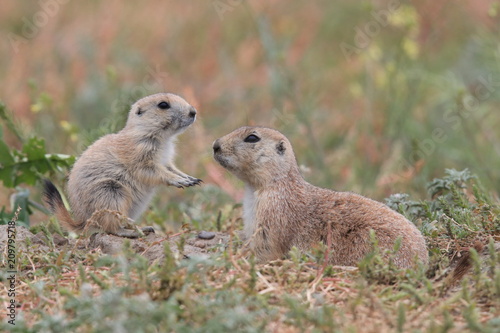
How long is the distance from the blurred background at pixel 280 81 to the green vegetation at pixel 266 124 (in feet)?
0.15

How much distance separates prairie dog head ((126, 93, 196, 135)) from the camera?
6.06 m

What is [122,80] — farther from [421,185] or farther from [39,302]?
[39,302]

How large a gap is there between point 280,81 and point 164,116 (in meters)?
3.80

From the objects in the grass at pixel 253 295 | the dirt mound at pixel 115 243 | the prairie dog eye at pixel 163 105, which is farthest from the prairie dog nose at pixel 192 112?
the grass at pixel 253 295

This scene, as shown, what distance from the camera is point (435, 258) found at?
14.6ft

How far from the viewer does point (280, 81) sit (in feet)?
31.6

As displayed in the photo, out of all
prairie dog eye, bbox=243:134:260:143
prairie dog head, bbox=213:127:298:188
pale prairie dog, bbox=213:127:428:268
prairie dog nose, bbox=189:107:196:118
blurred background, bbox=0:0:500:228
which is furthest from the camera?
blurred background, bbox=0:0:500:228

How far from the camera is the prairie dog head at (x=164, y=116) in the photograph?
6.06 meters

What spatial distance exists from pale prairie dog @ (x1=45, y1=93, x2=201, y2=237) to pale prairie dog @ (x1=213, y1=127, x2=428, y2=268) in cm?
45

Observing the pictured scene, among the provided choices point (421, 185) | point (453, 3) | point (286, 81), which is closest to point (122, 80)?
point (286, 81)

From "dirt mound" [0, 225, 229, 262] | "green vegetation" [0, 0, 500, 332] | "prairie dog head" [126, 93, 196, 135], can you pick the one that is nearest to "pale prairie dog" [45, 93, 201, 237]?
"prairie dog head" [126, 93, 196, 135]

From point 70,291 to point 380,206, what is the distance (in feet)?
7.58

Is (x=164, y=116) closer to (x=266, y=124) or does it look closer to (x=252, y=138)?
(x=252, y=138)

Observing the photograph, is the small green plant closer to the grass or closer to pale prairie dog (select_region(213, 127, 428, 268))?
the grass
